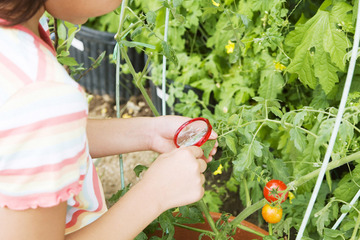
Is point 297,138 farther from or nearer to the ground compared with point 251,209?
farther from the ground

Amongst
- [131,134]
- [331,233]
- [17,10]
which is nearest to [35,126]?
[17,10]

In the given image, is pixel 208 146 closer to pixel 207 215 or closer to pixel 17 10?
pixel 207 215

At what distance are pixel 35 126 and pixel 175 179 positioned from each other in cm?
31

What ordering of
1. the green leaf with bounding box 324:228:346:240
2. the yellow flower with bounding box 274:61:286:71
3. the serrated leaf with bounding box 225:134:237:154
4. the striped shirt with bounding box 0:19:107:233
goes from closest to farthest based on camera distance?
the striped shirt with bounding box 0:19:107:233
the green leaf with bounding box 324:228:346:240
the serrated leaf with bounding box 225:134:237:154
the yellow flower with bounding box 274:61:286:71

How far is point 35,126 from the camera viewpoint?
65 cm

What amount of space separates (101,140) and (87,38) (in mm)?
1748

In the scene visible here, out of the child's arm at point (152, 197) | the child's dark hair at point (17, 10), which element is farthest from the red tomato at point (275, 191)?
the child's dark hair at point (17, 10)

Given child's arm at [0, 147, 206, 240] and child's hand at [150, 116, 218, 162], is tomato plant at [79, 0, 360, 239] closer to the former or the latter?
child's hand at [150, 116, 218, 162]

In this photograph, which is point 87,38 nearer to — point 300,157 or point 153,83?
point 153,83

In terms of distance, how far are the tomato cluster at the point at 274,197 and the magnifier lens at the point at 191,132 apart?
0.19 meters

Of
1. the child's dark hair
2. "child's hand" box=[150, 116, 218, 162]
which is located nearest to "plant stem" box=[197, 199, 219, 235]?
"child's hand" box=[150, 116, 218, 162]

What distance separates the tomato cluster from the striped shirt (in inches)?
19.5

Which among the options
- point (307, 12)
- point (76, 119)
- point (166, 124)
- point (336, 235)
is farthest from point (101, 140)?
point (307, 12)

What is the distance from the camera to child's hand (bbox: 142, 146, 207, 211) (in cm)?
87
